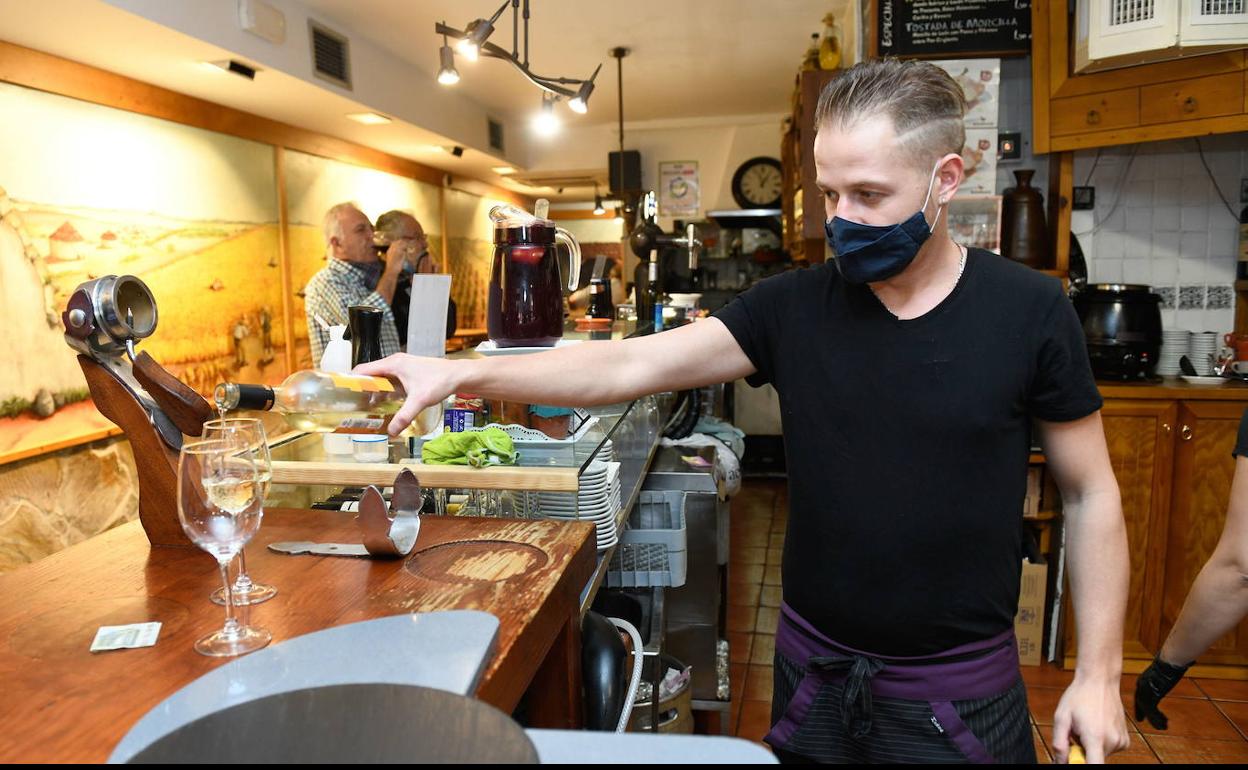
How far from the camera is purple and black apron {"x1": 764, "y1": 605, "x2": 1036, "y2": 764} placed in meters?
1.27

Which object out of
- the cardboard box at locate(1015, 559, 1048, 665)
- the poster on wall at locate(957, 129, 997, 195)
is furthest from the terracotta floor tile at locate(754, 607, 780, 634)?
the poster on wall at locate(957, 129, 997, 195)

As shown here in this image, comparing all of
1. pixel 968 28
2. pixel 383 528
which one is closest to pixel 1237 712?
pixel 968 28

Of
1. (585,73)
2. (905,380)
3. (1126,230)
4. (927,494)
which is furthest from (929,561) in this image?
(585,73)

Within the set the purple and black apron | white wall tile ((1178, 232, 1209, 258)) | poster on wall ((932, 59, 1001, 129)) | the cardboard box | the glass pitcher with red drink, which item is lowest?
the cardboard box

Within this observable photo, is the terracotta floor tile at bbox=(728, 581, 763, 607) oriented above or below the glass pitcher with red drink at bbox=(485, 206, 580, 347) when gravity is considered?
below

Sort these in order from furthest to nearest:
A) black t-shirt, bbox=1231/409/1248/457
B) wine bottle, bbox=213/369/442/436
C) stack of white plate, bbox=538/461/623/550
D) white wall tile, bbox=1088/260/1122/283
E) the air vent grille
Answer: the air vent grille < white wall tile, bbox=1088/260/1122/283 < stack of white plate, bbox=538/461/623/550 < black t-shirt, bbox=1231/409/1248/457 < wine bottle, bbox=213/369/442/436

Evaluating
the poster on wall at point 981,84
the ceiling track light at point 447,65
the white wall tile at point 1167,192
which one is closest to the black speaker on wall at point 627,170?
the ceiling track light at point 447,65

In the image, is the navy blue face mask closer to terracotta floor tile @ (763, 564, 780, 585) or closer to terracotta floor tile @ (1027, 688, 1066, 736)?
terracotta floor tile @ (1027, 688, 1066, 736)

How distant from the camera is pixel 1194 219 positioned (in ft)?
11.4

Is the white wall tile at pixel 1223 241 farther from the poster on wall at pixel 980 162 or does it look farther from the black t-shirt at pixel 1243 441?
the black t-shirt at pixel 1243 441

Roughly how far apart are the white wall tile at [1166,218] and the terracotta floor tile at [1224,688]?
73.8 inches

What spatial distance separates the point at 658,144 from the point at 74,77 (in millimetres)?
Answer: 5606

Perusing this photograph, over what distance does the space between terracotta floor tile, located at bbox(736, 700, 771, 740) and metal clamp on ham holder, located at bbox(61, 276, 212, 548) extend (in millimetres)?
2103

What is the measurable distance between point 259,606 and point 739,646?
9.19ft
